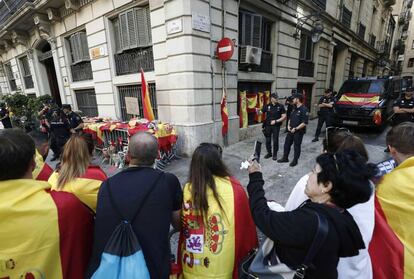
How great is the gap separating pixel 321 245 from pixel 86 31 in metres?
11.0

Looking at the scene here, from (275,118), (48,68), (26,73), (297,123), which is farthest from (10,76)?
(297,123)

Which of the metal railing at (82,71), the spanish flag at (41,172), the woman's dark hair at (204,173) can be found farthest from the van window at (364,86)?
the metal railing at (82,71)

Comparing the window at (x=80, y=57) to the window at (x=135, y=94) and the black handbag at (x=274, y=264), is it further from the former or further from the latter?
the black handbag at (x=274, y=264)

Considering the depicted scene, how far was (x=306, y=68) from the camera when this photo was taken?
40.5ft

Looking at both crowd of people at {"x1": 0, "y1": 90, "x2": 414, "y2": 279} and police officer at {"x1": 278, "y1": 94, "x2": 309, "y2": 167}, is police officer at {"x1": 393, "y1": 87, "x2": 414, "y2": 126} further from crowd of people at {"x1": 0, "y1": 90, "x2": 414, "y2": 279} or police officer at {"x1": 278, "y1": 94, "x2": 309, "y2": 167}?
crowd of people at {"x1": 0, "y1": 90, "x2": 414, "y2": 279}

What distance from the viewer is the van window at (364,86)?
9422 mm

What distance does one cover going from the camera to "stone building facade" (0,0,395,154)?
6.71m

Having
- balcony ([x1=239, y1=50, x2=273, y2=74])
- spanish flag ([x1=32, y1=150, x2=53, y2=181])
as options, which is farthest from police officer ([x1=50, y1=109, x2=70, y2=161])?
balcony ([x1=239, y1=50, x2=273, y2=74])

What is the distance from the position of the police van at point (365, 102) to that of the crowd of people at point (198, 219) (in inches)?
316

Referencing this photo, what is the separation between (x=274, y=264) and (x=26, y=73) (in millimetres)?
19110

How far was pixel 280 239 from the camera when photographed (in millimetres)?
1257

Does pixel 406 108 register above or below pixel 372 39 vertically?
below

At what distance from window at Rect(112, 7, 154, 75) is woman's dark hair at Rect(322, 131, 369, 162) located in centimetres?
650

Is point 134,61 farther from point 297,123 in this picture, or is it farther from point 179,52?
point 297,123
